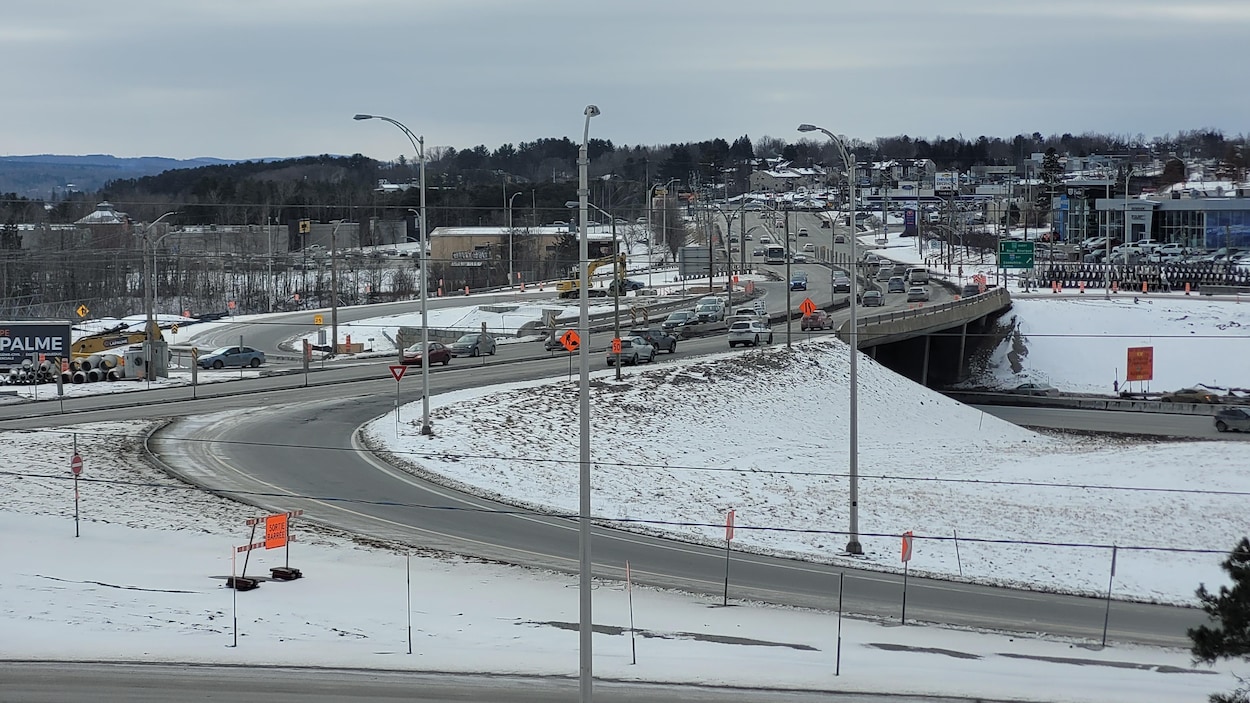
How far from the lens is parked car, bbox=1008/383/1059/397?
68719 millimetres

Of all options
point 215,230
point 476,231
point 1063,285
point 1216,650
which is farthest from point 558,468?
point 215,230

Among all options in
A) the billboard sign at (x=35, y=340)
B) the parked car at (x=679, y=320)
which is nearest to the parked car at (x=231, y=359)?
the billboard sign at (x=35, y=340)

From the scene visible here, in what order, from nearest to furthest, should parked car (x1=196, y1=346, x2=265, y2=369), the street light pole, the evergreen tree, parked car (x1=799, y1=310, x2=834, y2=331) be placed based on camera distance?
1. the evergreen tree
2. the street light pole
3. parked car (x1=196, y1=346, x2=265, y2=369)
4. parked car (x1=799, y1=310, x2=834, y2=331)

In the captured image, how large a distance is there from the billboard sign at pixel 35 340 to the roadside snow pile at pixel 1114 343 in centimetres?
5029

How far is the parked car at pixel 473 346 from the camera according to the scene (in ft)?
198

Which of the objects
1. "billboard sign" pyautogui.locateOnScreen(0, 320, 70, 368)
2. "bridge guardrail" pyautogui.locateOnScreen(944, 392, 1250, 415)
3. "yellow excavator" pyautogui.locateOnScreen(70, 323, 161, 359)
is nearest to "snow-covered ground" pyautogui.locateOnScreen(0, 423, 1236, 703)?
"billboard sign" pyautogui.locateOnScreen(0, 320, 70, 368)

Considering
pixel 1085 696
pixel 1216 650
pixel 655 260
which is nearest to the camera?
pixel 1216 650

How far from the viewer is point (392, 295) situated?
110 metres

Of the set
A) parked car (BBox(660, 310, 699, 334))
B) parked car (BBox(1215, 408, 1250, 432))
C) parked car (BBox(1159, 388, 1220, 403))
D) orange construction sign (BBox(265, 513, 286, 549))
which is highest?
parked car (BBox(660, 310, 699, 334))

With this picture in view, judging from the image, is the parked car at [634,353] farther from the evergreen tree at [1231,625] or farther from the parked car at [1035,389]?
the evergreen tree at [1231,625]

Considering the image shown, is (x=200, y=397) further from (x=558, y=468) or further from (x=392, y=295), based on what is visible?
(x=392, y=295)

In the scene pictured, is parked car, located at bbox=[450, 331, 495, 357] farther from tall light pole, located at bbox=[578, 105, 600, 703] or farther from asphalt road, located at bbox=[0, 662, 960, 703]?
tall light pole, located at bbox=[578, 105, 600, 703]

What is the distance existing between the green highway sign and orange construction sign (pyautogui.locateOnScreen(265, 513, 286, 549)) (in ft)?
242

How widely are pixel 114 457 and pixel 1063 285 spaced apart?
8225cm
